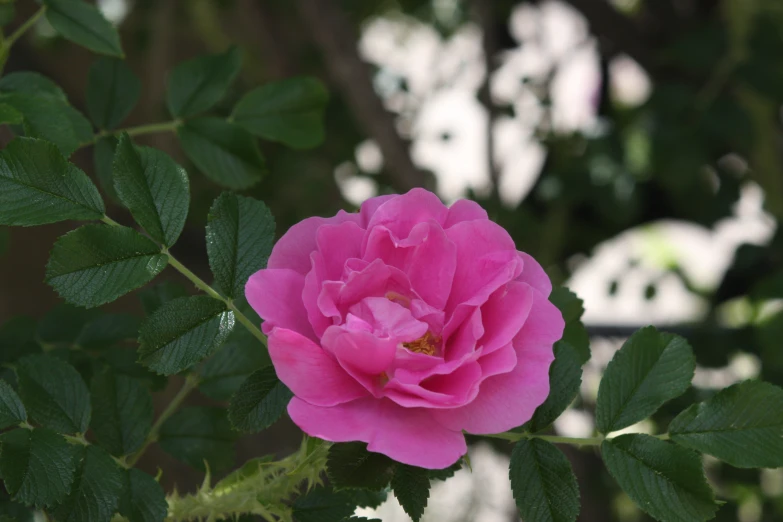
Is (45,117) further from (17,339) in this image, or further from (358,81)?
(358,81)

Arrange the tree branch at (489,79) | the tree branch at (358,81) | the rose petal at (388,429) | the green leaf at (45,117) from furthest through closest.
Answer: the tree branch at (489,79), the tree branch at (358,81), the green leaf at (45,117), the rose petal at (388,429)

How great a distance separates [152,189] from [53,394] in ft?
0.36

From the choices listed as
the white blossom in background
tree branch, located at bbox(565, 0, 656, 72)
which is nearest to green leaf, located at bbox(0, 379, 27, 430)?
the white blossom in background

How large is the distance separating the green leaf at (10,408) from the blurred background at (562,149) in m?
0.69

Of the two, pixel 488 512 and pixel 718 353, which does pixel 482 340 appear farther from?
pixel 488 512

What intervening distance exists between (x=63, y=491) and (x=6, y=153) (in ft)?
0.45

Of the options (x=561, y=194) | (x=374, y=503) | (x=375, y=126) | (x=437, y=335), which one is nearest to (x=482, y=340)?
(x=437, y=335)

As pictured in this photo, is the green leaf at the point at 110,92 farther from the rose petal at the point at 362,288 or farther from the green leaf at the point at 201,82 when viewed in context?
the rose petal at the point at 362,288

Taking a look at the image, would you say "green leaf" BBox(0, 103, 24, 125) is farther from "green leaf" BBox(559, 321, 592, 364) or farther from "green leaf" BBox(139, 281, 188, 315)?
"green leaf" BBox(559, 321, 592, 364)

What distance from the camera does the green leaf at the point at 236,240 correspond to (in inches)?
14.0

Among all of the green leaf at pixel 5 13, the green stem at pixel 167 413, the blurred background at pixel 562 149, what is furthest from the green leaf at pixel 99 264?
the blurred background at pixel 562 149

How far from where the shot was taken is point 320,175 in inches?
53.4

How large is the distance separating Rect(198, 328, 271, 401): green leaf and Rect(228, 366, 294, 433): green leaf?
0.37 ft

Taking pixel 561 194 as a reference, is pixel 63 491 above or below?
above
